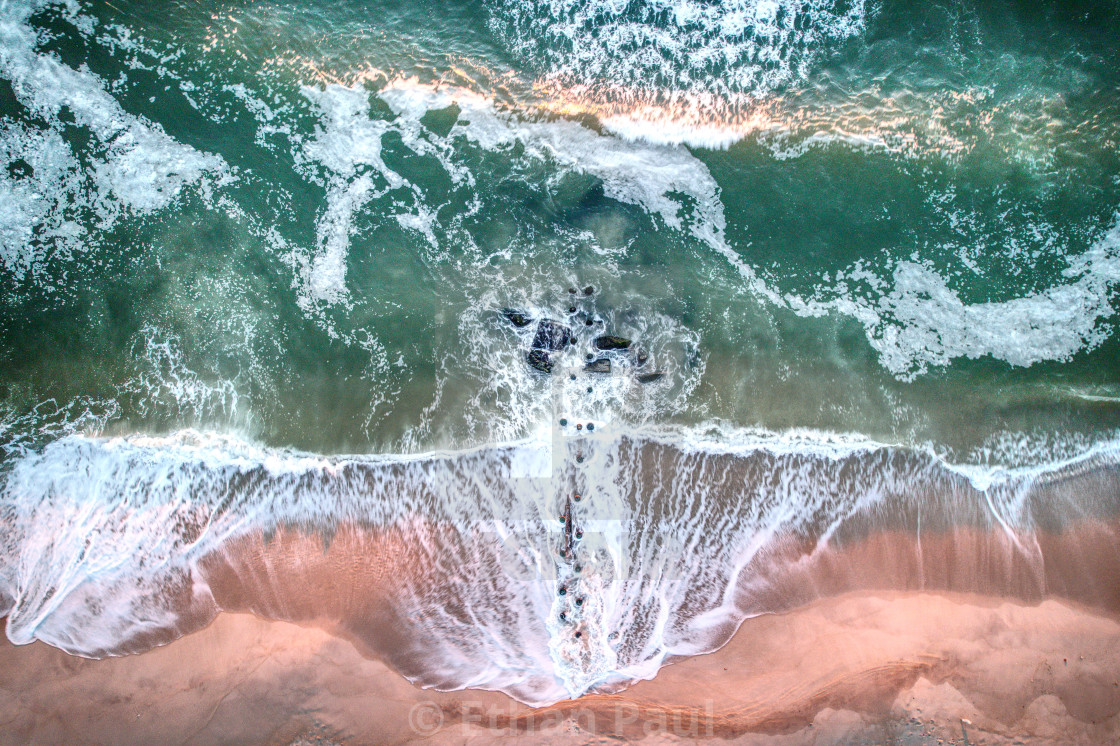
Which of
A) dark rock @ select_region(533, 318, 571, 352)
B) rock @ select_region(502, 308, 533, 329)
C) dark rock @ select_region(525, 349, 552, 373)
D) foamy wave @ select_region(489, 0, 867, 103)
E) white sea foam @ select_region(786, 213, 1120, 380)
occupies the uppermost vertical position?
foamy wave @ select_region(489, 0, 867, 103)

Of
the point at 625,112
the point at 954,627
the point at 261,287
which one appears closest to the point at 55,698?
the point at 261,287

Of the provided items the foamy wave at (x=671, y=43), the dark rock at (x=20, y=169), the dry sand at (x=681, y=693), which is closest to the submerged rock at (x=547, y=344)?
the foamy wave at (x=671, y=43)

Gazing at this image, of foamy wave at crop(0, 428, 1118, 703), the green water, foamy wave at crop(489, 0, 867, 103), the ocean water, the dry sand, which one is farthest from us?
foamy wave at crop(489, 0, 867, 103)

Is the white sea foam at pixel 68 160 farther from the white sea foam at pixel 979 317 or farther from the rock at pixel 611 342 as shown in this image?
the white sea foam at pixel 979 317

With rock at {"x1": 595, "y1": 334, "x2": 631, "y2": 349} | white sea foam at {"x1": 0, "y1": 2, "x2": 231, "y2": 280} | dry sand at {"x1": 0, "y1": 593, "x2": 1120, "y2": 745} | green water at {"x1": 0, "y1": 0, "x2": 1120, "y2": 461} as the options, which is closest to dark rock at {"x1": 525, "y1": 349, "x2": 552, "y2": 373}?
rock at {"x1": 595, "y1": 334, "x2": 631, "y2": 349}

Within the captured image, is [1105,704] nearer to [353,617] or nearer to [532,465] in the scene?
[532,465]

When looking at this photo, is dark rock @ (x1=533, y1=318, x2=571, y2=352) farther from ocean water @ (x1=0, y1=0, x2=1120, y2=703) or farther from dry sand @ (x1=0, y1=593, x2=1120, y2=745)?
Result: dry sand @ (x1=0, y1=593, x2=1120, y2=745)
